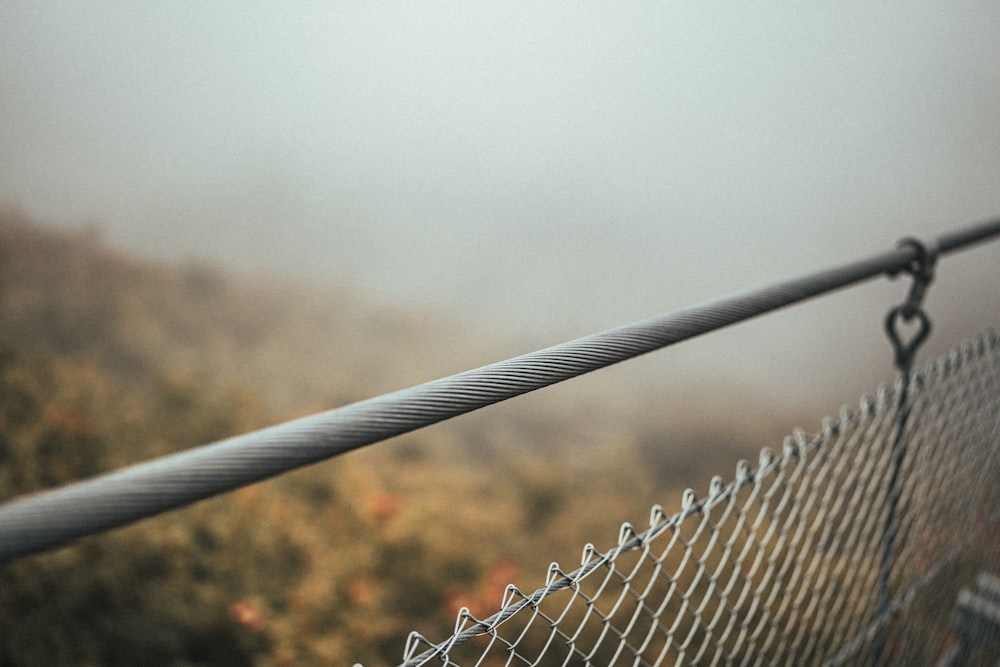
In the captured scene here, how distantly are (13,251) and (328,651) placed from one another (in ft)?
14.2

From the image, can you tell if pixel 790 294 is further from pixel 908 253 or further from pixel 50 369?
pixel 50 369

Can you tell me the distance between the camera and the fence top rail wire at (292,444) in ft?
1.05

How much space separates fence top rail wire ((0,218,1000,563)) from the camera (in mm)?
320

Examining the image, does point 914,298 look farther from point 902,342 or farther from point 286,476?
point 286,476

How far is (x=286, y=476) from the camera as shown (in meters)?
3.55

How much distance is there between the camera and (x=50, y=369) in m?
3.95

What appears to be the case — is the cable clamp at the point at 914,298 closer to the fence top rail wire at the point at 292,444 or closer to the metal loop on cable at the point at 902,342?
the metal loop on cable at the point at 902,342

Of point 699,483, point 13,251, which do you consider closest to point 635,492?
point 699,483

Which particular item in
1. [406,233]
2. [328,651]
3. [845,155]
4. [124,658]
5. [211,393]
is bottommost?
[124,658]

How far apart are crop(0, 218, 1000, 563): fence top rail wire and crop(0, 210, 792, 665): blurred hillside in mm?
2171

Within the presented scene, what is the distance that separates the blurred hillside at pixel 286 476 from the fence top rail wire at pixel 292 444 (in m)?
2.17

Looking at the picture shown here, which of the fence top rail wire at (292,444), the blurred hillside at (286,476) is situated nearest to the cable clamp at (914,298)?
the fence top rail wire at (292,444)

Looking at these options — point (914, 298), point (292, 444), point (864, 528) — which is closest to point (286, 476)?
point (864, 528)

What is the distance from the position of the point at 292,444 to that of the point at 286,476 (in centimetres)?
335
